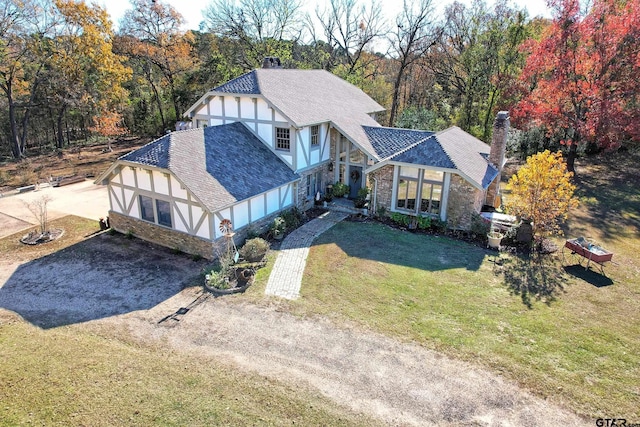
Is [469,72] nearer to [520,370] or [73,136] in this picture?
[520,370]

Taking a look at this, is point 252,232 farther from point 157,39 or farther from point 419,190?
point 157,39

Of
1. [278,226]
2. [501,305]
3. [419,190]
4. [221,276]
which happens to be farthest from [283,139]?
[501,305]

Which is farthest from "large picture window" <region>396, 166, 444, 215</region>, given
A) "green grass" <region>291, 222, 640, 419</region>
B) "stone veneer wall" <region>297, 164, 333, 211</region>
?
"stone veneer wall" <region>297, 164, 333, 211</region>

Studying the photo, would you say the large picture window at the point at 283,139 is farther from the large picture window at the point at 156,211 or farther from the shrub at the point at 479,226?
the shrub at the point at 479,226

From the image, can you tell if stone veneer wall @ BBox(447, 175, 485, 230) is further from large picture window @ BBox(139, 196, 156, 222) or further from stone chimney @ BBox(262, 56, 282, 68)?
stone chimney @ BBox(262, 56, 282, 68)

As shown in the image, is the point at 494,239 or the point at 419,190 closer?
the point at 494,239

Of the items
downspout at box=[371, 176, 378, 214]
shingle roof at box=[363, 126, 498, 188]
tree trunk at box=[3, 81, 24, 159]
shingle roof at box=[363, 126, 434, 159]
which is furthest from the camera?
tree trunk at box=[3, 81, 24, 159]
